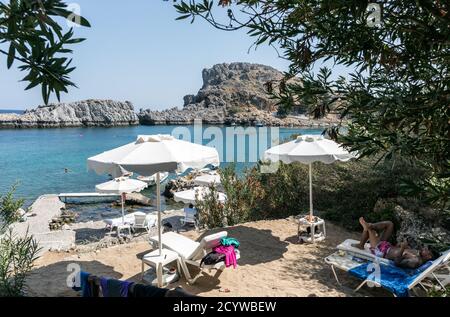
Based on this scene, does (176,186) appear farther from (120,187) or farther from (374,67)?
(374,67)

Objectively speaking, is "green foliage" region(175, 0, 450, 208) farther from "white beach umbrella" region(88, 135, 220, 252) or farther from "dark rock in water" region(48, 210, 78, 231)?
"dark rock in water" region(48, 210, 78, 231)

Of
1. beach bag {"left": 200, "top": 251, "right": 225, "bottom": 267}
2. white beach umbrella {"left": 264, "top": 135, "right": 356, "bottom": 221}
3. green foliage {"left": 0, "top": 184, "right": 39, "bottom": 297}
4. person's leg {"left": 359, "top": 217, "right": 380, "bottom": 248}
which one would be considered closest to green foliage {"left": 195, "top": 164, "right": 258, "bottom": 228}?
white beach umbrella {"left": 264, "top": 135, "right": 356, "bottom": 221}

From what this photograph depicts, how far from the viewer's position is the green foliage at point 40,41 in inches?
57.6

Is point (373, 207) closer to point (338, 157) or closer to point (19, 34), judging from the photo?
point (338, 157)

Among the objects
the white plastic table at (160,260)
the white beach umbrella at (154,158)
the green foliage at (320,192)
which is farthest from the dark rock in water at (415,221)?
the white plastic table at (160,260)

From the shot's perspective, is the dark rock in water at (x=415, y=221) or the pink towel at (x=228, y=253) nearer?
the pink towel at (x=228, y=253)

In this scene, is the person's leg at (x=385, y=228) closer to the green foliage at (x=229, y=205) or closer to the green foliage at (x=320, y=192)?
the green foliage at (x=320, y=192)

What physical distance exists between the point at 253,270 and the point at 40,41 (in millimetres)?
5233

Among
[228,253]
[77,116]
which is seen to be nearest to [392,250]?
[228,253]

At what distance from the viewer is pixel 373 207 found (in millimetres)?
8570

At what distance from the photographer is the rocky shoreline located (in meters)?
103

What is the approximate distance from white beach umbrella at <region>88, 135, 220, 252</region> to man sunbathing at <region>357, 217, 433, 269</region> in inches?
117

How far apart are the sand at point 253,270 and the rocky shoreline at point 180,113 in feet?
298
